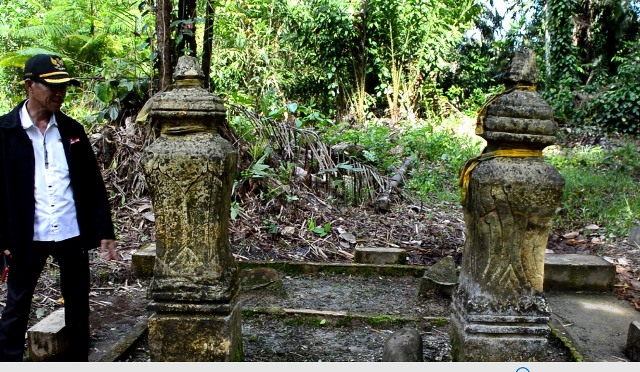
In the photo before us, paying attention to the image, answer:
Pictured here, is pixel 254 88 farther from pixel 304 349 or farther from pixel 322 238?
pixel 304 349

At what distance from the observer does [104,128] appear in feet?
20.0

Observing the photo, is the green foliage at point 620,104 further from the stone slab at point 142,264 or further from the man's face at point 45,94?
the man's face at point 45,94

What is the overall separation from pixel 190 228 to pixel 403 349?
1188mm

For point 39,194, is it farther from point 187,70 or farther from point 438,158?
point 438,158

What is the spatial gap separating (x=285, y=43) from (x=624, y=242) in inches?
354

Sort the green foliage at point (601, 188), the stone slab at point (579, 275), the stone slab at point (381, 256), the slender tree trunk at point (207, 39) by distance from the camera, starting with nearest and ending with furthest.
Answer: the stone slab at point (579, 275) → the stone slab at point (381, 256) → the slender tree trunk at point (207, 39) → the green foliage at point (601, 188)

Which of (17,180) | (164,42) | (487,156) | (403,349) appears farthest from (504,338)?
(164,42)

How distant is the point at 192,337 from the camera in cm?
257

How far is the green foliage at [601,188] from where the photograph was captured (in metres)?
6.28

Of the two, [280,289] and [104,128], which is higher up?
[104,128]

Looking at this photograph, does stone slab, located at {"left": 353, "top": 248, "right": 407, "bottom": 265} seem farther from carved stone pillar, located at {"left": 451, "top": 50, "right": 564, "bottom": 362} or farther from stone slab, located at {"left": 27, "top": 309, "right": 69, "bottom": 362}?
stone slab, located at {"left": 27, "top": 309, "right": 69, "bottom": 362}

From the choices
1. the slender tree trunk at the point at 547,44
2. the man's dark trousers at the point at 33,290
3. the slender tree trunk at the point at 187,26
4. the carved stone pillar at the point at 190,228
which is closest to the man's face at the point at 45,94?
the carved stone pillar at the point at 190,228

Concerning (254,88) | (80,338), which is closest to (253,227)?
(80,338)

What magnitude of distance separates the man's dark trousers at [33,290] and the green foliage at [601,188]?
5493 mm
